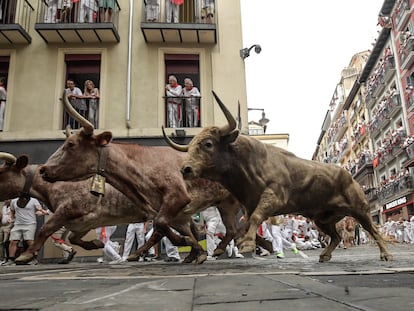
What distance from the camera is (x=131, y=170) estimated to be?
22.1 feet

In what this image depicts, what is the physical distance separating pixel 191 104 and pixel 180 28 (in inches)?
110

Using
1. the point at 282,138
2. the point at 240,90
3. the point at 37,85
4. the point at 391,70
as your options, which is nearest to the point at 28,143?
the point at 37,85

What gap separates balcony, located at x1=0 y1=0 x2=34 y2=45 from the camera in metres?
14.9

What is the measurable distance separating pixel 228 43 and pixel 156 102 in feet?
12.1

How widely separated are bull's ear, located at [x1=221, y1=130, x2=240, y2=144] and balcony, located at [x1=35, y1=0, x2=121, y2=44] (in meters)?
10.9

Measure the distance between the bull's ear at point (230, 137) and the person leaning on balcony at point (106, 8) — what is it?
11742mm

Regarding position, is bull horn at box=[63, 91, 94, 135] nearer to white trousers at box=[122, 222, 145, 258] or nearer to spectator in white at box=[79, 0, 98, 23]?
white trousers at box=[122, 222, 145, 258]

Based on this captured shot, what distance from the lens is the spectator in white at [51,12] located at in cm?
1540

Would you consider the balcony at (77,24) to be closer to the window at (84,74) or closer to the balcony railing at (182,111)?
the window at (84,74)

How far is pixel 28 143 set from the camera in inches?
553

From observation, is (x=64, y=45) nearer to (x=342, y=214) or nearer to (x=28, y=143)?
(x=28, y=143)

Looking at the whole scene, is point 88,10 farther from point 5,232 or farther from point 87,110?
point 5,232

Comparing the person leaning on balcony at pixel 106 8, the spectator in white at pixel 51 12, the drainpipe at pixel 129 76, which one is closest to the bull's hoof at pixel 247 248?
the drainpipe at pixel 129 76

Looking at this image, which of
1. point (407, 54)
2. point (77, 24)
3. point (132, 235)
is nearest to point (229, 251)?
point (132, 235)
